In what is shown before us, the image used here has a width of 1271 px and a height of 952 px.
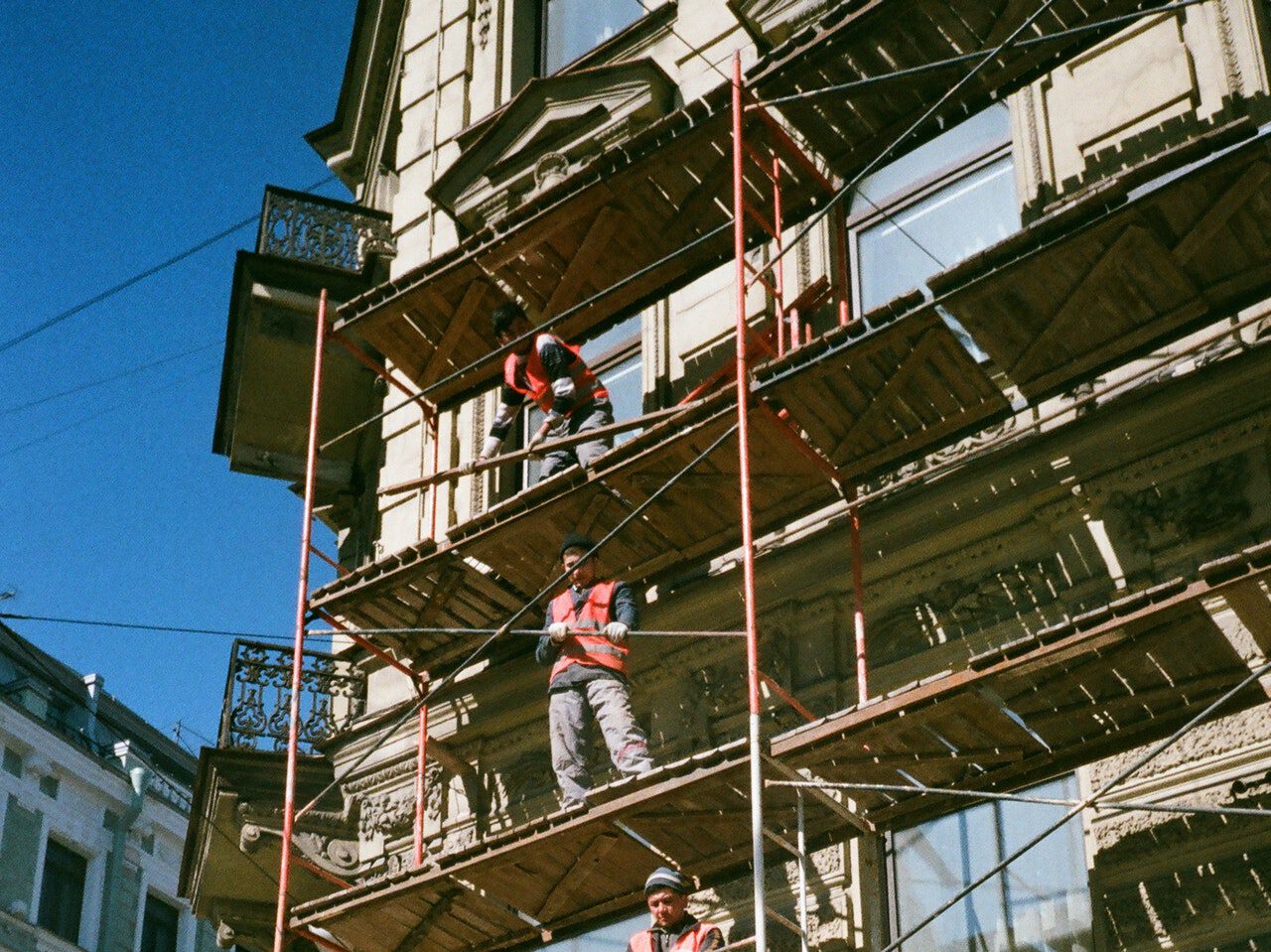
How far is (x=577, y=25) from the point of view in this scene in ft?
60.6

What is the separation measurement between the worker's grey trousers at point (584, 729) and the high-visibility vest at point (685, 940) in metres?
1.75

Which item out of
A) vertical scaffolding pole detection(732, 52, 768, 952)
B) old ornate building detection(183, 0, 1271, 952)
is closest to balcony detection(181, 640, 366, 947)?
old ornate building detection(183, 0, 1271, 952)

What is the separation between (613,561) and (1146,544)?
3602 millimetres

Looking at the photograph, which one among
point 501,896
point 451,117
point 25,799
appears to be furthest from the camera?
point 25,799

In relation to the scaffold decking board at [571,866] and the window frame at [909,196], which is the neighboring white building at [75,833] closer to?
the scaffold decking board at [571,866]

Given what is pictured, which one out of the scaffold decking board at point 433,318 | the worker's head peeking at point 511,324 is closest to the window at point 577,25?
the scaffold decking board at point 433,318

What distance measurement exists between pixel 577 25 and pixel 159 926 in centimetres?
1831

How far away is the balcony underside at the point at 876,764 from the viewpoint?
1012cm

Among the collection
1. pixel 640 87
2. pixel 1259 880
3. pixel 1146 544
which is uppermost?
pixel 640 87

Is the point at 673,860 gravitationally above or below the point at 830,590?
below

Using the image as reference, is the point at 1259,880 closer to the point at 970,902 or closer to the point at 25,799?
the point at 970,902

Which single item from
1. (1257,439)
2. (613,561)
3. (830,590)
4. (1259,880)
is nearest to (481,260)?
(613,561)

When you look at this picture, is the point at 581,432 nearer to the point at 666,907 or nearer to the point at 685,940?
the point at 666,907

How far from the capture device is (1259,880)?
10328 millimetres
